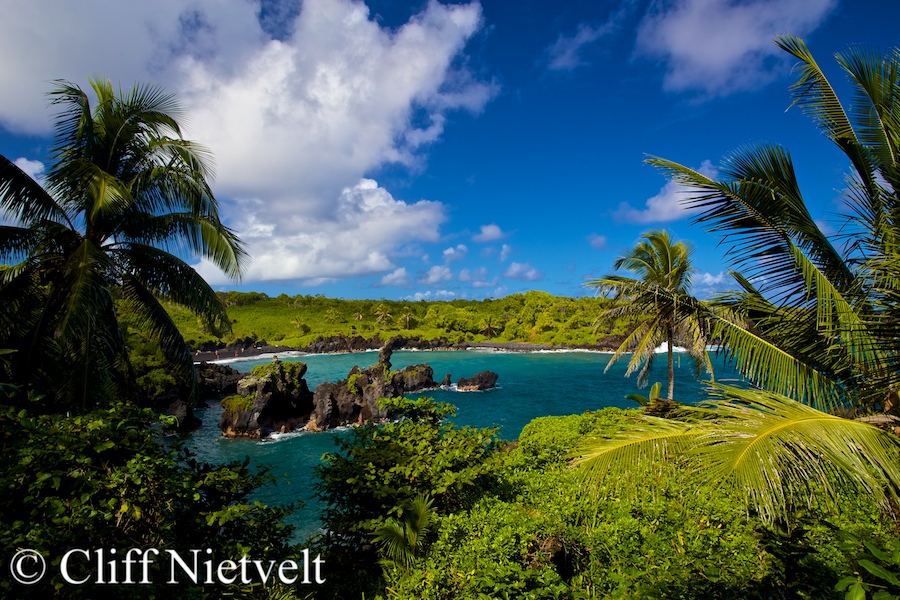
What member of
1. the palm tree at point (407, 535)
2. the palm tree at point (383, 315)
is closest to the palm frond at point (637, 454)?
the palm tree at point (407, 535)

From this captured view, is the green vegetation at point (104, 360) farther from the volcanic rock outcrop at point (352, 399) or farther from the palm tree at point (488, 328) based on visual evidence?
the palm tree at point (488, 328)

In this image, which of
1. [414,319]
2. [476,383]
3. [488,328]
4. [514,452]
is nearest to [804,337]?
[514,452]

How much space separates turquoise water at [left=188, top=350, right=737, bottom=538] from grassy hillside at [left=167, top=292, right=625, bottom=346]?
17.9m

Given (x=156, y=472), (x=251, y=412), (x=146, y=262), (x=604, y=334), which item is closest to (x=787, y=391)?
(x=156, y=472)

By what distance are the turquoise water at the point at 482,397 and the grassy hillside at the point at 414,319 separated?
1792 centimetres

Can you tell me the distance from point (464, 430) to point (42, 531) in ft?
17.5

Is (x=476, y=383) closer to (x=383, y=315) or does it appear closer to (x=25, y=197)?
→ (x=25, y=197)

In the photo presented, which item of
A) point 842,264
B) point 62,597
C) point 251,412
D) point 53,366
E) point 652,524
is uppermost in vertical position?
point 842,264

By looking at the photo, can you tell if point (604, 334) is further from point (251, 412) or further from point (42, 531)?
point (42, 531)

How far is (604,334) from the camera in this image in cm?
8369

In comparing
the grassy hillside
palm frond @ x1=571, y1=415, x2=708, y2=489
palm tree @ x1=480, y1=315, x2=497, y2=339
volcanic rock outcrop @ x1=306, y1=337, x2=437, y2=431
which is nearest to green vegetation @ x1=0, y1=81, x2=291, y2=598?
palm frond @ x1=571, y1=415, x2=708, y2=489

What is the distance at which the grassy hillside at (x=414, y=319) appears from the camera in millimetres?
92312

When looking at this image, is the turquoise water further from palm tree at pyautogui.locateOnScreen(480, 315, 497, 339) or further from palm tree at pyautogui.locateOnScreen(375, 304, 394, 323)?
palm tree at pyautogui.locateOnScreen(375, 304, 394, 323)

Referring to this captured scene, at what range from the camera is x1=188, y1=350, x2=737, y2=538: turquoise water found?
20.2m
